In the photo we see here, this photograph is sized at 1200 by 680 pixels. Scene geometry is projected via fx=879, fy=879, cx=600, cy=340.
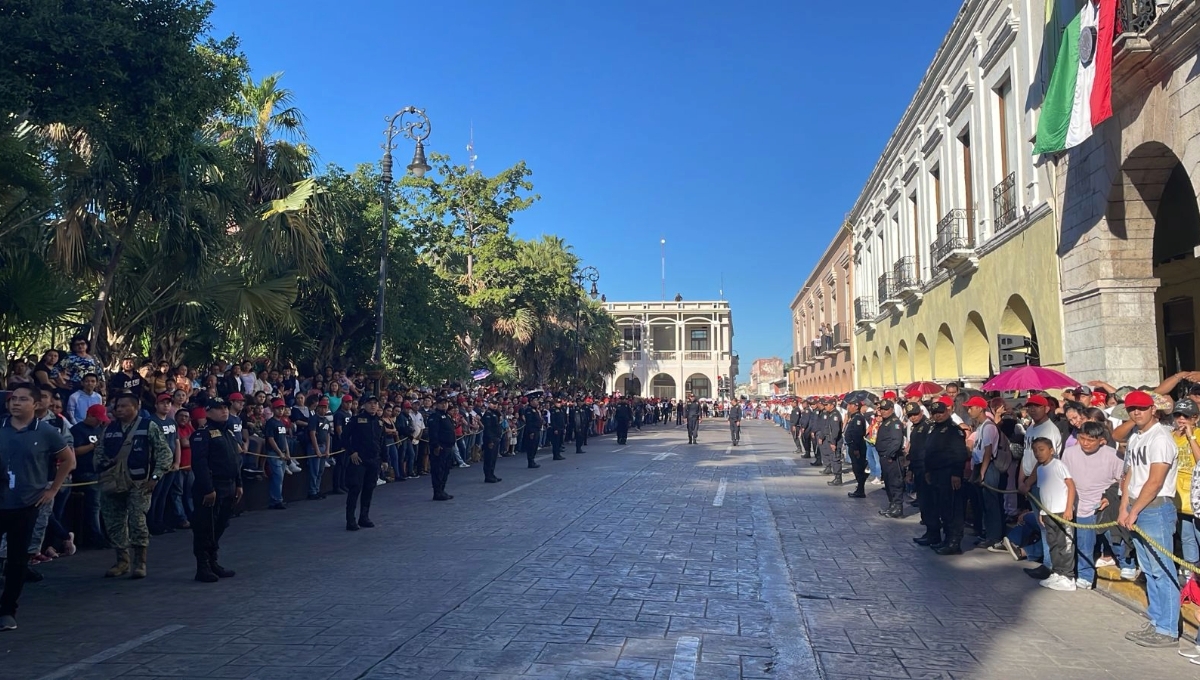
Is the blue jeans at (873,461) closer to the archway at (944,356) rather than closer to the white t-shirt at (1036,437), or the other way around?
the archway at (944,356)

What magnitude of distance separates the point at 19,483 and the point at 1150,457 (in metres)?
8.45

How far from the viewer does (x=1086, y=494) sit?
8.09 m

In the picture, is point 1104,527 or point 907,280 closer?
point 1104,527

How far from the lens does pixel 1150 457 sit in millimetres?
6398

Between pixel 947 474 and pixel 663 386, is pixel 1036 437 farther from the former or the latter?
pixel 663 386

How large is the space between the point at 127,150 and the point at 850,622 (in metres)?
11.9

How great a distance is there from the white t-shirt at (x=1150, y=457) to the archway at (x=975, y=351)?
55.8 ft

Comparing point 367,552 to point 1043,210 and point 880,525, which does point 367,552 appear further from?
point 1043,210

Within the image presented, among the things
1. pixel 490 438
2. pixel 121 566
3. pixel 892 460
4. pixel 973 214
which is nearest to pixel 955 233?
pixel 973 214

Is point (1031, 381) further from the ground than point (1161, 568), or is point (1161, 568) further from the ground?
point (1031, 381)

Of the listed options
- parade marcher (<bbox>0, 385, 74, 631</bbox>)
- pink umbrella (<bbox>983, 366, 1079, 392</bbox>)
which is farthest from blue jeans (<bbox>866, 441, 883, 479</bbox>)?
parade marcher (<bbox>0, 385, 74, 631</bbox>)

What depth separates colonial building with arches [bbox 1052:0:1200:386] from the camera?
439 inches

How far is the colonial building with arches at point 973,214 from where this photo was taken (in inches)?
663

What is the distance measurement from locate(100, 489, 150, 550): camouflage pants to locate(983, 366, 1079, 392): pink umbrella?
1128cm
